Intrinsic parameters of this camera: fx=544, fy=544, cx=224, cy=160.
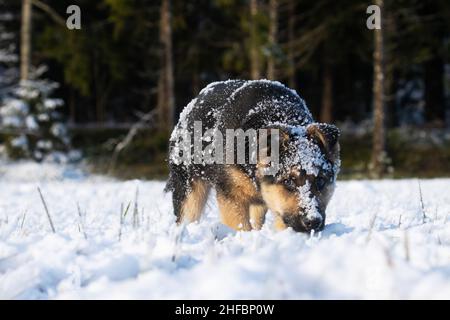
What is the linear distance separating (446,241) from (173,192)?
10.1 ft

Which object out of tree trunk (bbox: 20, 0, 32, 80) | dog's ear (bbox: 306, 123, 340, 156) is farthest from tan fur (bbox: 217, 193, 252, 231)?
tree trunk (bbox: 20, 0, 32, 80)

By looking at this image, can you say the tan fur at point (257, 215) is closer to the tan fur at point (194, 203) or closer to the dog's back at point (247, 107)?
the tan fur at point (194, 203)

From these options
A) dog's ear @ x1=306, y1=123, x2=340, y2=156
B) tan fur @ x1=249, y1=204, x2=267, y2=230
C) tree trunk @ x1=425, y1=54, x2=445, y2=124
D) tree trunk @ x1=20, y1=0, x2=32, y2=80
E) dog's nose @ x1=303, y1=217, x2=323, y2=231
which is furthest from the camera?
tree trunk @ x1=425, y1=54, x2=445, y2=124

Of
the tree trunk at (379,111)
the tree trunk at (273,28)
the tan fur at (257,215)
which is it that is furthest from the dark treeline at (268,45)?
the tan fur at (257,215)

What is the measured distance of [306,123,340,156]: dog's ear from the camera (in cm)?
467

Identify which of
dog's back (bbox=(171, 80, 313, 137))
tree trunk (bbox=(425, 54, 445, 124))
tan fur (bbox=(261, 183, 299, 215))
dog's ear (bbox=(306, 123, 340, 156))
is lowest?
tan fur (bbox=(261, 183, 299, 215))

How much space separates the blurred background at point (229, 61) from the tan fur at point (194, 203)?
1003 centimetres

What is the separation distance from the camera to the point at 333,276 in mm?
2629

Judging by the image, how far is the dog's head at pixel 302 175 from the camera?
4422 mm

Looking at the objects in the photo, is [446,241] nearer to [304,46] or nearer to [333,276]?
[333,276]

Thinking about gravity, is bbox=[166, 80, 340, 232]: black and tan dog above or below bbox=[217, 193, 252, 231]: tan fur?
above

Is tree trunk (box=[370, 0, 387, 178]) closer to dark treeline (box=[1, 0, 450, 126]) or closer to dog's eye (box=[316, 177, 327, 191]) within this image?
dark treeline (box=[1, 0, 450, 126])

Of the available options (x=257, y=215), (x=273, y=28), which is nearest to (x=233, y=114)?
(x=257, y=215)
